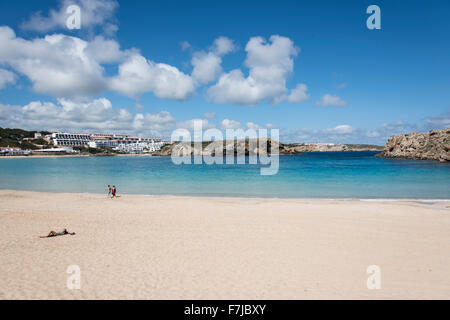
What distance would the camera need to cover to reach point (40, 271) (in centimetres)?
762

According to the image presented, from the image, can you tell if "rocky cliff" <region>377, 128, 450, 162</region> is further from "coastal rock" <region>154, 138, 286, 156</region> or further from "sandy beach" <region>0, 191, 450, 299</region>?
"sandy beach" <region>0, 191, 450, 299</region>

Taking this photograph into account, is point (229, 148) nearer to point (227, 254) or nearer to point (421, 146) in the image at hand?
point (421, 146)

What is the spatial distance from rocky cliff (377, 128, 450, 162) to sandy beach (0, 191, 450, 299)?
262 ft

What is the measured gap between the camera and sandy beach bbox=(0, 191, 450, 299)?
665 centimetres

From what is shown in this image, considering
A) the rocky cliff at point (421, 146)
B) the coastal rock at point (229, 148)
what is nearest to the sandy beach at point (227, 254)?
the rocky cliff at point (421, 146)

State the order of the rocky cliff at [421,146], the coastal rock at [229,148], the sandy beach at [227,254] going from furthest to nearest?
the coastal rock at [229,148]
the rocky cliff at [421,146]
the sandy beach at [227,254]

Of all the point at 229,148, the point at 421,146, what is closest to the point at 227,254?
the point at 421,146

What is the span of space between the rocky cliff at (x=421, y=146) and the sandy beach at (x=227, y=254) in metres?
79.9

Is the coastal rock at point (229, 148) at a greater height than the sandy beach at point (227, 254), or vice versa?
the coastal rock at point (229, 148)

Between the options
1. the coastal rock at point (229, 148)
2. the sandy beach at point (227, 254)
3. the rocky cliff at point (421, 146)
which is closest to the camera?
the sandy beach at point (227, 254)

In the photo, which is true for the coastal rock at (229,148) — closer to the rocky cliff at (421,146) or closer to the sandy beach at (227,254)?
the rocky cliff at (421,146)

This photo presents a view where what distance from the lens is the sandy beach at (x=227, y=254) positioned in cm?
665

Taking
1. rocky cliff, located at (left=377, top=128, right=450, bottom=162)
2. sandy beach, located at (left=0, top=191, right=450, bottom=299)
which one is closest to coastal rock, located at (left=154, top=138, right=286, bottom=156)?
rocky cliff, located at (left=377, top=128, right=450, bottom=162)
